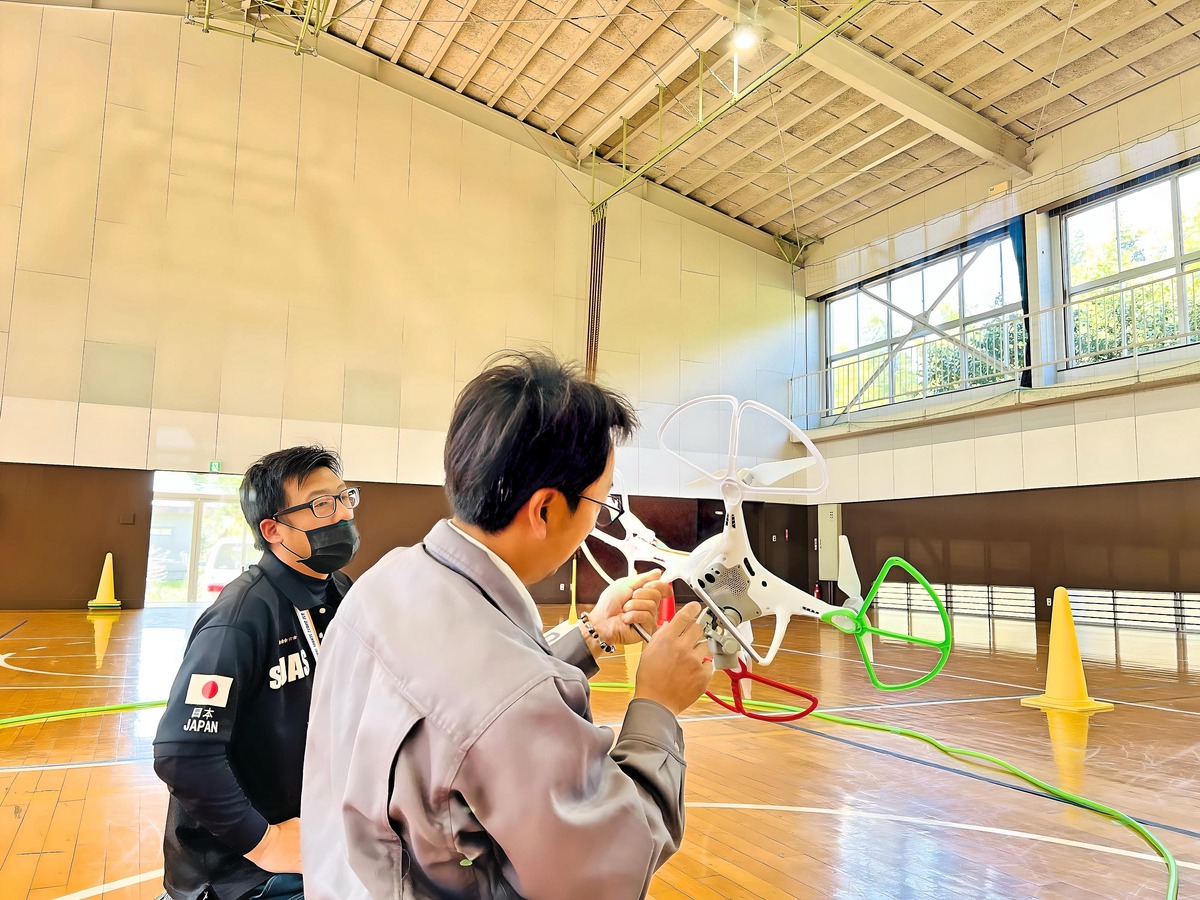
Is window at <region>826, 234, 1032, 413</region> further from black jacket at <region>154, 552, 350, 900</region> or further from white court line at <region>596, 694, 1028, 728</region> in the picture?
black jacket at <region>154, 552, 350, 900</region>

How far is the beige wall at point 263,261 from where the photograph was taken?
45.0ft

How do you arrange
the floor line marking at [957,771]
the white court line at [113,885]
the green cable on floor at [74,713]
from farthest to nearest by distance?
the green cable on floor at [74,713], the floor line marking at [957,771], the white court line at [113,885]

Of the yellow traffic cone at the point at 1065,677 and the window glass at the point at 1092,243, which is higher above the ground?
the window glass at the point at 1092,243

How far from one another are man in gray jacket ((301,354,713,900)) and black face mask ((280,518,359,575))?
3.89ft

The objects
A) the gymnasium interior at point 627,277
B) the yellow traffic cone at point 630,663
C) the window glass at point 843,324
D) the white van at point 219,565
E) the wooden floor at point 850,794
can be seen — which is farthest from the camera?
the window glass at point 843,324

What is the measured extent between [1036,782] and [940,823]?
0.96m

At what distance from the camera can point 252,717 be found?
2020mm

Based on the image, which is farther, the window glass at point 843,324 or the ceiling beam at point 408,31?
the window glass at point 843,324

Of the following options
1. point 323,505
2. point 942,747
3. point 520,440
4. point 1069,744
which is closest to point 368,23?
point 942,747

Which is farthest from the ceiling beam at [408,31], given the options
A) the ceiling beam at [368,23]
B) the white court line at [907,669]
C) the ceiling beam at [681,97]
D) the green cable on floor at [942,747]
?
the green cable on floor at [942,747]

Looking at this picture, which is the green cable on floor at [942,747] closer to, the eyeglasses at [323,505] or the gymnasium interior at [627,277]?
the gymnasium interior at [627,277]

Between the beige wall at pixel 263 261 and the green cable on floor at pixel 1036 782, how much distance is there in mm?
10120

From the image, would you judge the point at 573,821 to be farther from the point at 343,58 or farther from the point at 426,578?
the point at 343,58

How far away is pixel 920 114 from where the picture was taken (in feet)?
45.0
